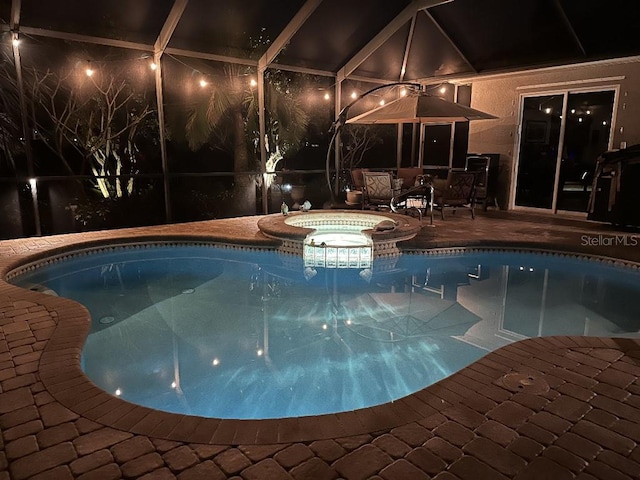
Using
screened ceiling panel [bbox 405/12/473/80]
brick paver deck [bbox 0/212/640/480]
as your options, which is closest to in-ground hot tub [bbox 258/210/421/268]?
brick paver deck [bbox 0/212/640/480]

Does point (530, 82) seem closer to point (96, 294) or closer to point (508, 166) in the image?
point (508, 166)

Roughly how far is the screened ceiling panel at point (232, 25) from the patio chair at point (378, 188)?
3.20 m

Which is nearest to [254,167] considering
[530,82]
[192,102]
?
[192,102]

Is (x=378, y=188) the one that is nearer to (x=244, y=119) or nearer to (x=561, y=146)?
(x=244, y=119)

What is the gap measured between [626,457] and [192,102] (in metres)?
8.37

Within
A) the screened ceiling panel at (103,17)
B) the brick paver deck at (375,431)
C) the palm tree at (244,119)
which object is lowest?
the brick paver deck at (375,431)

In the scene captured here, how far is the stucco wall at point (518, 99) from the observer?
25.9 ft

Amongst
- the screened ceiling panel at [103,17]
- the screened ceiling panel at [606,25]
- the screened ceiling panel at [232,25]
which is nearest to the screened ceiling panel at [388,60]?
the screened ceiling panel at [232,25]

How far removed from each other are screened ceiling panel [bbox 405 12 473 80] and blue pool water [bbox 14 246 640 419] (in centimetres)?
548

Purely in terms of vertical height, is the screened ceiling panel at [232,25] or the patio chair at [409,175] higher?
the screened ceiling panel at [232,25]

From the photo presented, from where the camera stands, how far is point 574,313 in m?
4.55

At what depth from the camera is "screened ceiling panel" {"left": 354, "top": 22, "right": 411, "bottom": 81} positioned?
31.4 ft

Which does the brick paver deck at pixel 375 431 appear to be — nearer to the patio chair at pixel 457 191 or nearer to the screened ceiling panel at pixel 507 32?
the patio chair at pixel 457 191

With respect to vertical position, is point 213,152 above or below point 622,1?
below
